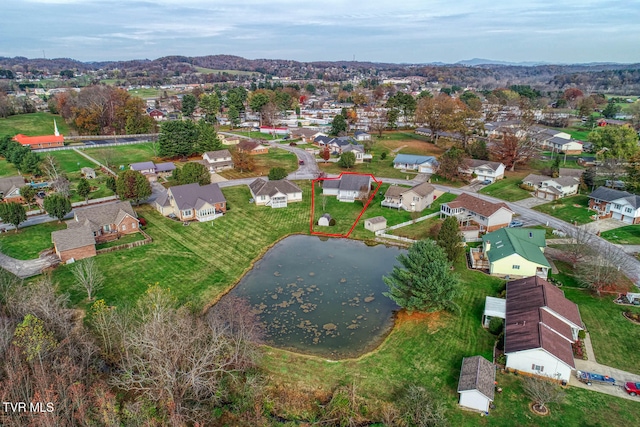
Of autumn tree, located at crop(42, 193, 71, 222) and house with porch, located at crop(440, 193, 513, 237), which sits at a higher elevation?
autumn tree, located at crop(42, 193, 71, 222)

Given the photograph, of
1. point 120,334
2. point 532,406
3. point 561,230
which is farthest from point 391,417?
point 561,230

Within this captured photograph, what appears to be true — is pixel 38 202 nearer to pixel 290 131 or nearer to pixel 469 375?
pixel 469 375

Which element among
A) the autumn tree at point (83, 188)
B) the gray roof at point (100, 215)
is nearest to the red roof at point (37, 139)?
the autumn tree at point (83, 188)

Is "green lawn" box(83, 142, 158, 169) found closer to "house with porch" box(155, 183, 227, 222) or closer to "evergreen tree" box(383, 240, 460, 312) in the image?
"house with porch" box(155, 183, 227, 222)

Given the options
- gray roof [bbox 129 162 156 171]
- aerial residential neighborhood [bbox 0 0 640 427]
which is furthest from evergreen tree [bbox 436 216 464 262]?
gray roof [bbox 129 162 156 171]

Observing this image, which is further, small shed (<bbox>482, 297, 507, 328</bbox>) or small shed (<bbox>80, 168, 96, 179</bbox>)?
small shed (<bbox>80, 168, 96, 179</bbox>)

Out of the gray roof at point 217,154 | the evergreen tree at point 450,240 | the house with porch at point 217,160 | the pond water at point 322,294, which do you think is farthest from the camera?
the gray roof at point 217,154

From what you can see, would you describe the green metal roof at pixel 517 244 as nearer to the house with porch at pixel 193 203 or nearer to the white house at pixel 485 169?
the white house at pixel 485 169
